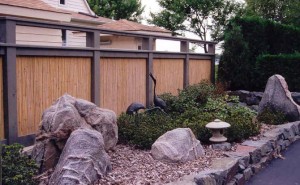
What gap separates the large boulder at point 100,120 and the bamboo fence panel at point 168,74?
12.7 feet

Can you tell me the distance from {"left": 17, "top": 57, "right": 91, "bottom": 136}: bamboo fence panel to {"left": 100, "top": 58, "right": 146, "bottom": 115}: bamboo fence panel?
1.92ft

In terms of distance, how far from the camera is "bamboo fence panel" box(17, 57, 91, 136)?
577 centimetres

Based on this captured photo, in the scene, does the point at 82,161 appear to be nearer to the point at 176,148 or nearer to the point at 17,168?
the point at 17,168

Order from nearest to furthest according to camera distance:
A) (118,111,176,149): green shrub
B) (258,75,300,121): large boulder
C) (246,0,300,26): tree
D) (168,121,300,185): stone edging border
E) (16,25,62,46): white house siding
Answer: (168,121,300,185): stone edging border, (118,111,176,149): green shrub, (258,75,300,121): large boulder, (16,25,62,46): white house siding, (246,0,300,26): tree

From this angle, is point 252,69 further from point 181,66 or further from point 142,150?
point 142,150

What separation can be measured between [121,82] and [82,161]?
3907 millimetres

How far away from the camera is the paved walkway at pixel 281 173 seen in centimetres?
585

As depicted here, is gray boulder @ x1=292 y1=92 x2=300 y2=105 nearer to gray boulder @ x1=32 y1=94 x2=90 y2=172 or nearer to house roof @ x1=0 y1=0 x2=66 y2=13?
house roof @ x1=0 y1=0 x2=66 y2=13

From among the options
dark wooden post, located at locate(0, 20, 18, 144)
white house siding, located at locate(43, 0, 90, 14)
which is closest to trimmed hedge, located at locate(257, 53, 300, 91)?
dark wooden post, located at locate(0, 20, 18, 144)

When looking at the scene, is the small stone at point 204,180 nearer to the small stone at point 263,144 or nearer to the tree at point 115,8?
the small stone at point 263,144

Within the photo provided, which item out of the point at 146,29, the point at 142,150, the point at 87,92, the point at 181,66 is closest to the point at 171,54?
the point at 181,66

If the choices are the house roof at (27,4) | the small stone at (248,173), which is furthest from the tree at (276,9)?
the small stone at (248,173)

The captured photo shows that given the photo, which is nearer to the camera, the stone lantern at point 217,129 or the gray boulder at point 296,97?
the stone lantern at point 217,129

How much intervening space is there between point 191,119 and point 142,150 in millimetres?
2150
